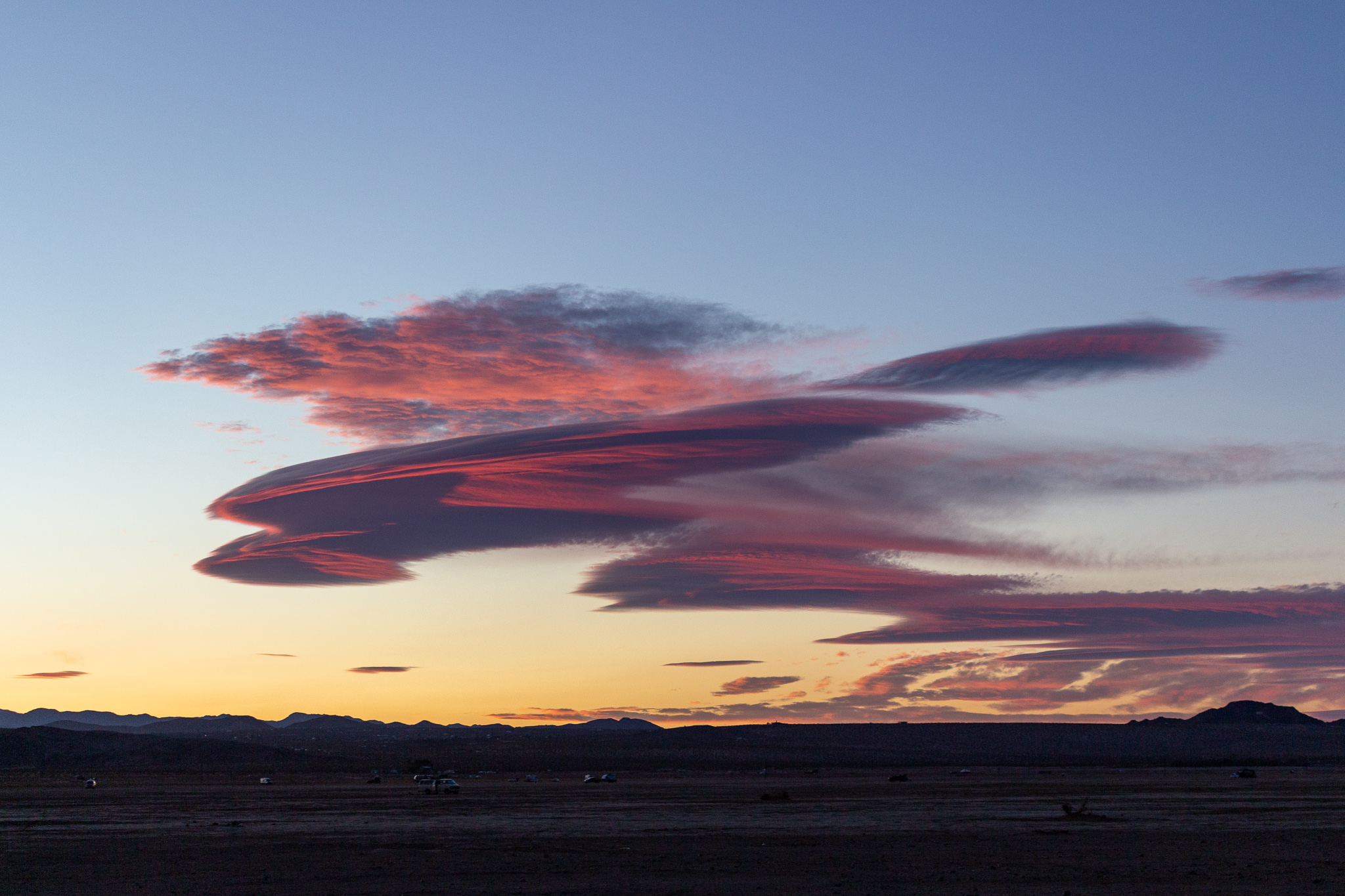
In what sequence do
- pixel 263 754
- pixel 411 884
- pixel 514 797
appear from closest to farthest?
pixel 411 884 < pixel 514 797 < pixel 263 754

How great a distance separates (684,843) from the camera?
44625mm

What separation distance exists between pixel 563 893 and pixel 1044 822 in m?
32.2

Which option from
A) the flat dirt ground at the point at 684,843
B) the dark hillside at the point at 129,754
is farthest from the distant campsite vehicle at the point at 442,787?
the dark hillside at the point at 129,754

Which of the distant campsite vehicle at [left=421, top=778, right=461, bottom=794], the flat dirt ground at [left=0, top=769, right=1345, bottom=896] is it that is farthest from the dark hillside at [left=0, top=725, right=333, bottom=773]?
the flat dirt ground at [left=0, top=769, right=1345, bottom=896]

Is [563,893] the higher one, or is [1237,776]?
[563,893]

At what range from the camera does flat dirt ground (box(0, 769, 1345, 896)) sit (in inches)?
1307

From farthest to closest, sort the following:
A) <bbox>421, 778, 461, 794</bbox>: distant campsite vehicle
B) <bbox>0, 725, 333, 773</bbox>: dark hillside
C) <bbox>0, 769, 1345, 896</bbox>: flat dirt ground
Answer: <bbox>0, 725, 333, 773</bbox>: dark hillside
<bbox>421, 778, 461, 794</bbox>: distant campsite vehicle
<bbox>0, 769, 1345, 896</bbox>: flat dirt ground

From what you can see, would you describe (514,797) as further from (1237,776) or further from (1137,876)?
(1237,776)

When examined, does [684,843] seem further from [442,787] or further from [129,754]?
[129,754]

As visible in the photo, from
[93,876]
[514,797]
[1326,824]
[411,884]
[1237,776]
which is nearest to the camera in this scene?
[411,884]

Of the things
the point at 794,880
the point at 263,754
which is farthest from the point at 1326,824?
the point at 263,754

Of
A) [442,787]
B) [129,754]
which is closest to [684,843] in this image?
[442,787]

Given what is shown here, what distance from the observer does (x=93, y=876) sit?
36.3m

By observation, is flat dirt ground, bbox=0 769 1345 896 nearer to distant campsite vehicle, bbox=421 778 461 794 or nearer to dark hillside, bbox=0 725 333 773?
distant campsite vehicle, bbox=421 778 461 794
